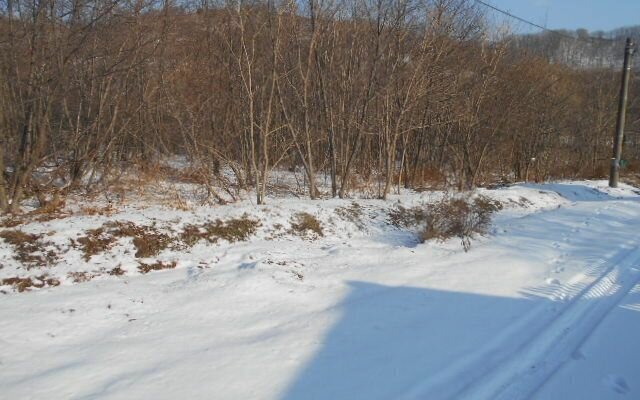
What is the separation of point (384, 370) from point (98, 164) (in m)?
9.93

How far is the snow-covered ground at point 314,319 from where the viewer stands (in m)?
3.61

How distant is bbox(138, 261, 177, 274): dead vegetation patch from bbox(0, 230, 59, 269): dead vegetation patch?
970mm

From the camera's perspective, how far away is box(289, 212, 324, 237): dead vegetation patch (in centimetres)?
794

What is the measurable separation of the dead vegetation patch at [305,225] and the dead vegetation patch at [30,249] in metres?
3.56

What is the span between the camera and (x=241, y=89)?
12.8 m

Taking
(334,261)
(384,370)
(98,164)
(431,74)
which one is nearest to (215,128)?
(98,164)

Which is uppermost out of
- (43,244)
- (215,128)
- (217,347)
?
(215,128)

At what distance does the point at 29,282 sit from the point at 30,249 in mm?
567

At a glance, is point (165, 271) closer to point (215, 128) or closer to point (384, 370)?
point (384, 370)

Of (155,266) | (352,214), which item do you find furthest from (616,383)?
(352,214)

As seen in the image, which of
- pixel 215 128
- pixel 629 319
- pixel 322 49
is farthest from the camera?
pixel 215 128

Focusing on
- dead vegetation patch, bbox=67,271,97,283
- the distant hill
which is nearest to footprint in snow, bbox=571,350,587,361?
dead vegetation patch, bbox=67,271,97,283

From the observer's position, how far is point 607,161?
28.0 m

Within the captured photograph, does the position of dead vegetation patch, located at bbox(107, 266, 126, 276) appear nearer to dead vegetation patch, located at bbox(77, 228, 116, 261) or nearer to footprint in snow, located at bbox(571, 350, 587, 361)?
dead vegetation patch, located at bbox(77, 228, 116, 261)
